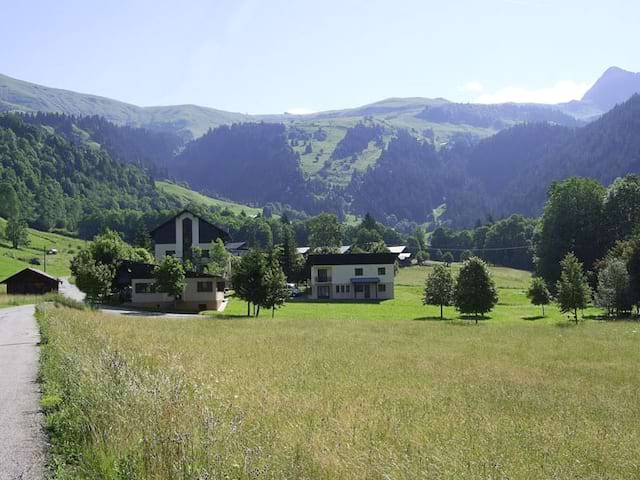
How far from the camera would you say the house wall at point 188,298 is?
74.2 m

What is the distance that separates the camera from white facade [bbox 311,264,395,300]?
96812 mm

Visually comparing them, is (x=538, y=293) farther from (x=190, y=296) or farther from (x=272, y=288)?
(x=190, y=296)

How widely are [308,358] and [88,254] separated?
6098cm

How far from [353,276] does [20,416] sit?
8685 cm

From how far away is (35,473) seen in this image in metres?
8.76

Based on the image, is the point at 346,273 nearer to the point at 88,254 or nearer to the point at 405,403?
the point at 88,254

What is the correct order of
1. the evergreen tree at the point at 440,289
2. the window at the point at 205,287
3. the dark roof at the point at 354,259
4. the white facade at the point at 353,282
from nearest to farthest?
the evergreen tree at the point at 440,289 → the window at the point at 205,287 → the white facade at the point at 353,282 → the dark roof at the point at 354,259

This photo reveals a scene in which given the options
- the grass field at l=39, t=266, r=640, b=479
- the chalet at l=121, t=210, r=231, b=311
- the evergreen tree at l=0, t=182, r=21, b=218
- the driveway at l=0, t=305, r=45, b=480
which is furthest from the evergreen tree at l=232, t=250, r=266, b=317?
the evergreen tree at l=0, t=182, r=21, b=218

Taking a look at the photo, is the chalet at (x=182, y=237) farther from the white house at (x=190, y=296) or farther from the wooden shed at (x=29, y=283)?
the white house at (x=190, y=296)

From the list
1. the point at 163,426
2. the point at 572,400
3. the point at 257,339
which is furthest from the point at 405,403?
the point at 257,339

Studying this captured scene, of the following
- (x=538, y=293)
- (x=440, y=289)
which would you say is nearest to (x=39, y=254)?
(x=440, y=289)

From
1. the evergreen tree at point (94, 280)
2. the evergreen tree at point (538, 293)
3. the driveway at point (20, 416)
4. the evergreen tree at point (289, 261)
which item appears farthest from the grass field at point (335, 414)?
the evergreen tree at point (289, 261)

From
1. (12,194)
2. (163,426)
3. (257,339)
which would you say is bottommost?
(257,339)

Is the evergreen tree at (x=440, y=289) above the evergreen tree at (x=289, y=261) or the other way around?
the other way around
